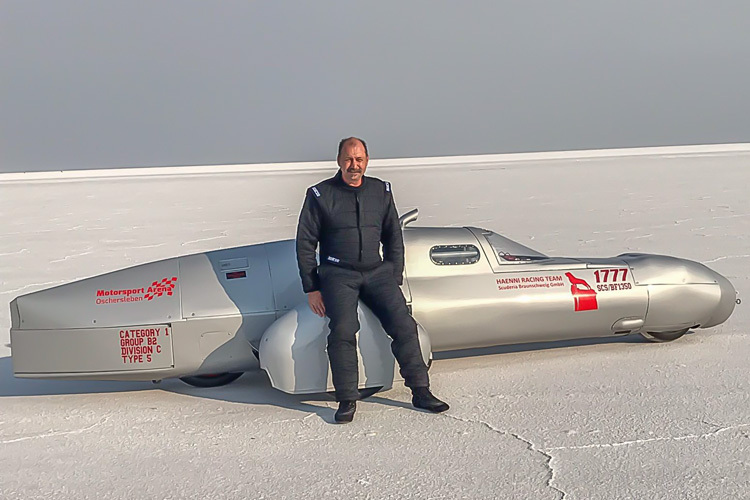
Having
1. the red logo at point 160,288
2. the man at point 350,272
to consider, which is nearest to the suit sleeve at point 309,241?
the man at point 350,272

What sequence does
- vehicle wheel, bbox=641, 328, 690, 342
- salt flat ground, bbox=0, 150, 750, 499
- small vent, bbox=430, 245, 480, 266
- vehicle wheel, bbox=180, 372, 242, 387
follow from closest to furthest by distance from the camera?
salt flat ground, bbox=0, 150, 750, 499, vehicle wheel, bbox=180, 372, 242, 387, small vent, bbox=430, 245, 480, 266, vehicle wheel, bbox=641, 328, 690, 342

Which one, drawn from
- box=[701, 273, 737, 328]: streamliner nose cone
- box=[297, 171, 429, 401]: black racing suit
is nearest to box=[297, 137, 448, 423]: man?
box=[297, 171, 429, 401]: black racing suit

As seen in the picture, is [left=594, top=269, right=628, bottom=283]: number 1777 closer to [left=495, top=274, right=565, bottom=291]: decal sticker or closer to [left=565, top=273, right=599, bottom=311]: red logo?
[left=565, top=273, right=599, bottom=311]: red logo

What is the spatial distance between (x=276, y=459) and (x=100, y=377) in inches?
65.8

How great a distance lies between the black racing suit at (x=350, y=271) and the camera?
5500 mm

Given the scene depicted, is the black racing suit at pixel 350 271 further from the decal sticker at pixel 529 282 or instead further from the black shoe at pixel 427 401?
the decal sticker at pixel 529 282

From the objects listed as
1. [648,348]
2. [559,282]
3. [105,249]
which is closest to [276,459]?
[559,282]

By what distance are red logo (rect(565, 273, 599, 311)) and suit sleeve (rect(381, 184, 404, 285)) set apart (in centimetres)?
162

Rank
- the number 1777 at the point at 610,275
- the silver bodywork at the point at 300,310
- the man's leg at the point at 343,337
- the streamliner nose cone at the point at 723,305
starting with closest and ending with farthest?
the man's leg at the point at 343,337
the silver bodywork at the point at 300,310
the number 1777 at the point at 610,275
the streamliner nose cone at the point at 723,305

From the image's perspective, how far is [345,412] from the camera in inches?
217

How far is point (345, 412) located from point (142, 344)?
1.50 metres

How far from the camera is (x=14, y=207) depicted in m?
23.3

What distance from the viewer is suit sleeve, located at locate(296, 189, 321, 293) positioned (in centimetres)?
560

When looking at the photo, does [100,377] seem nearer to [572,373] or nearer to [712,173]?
[572,373]
